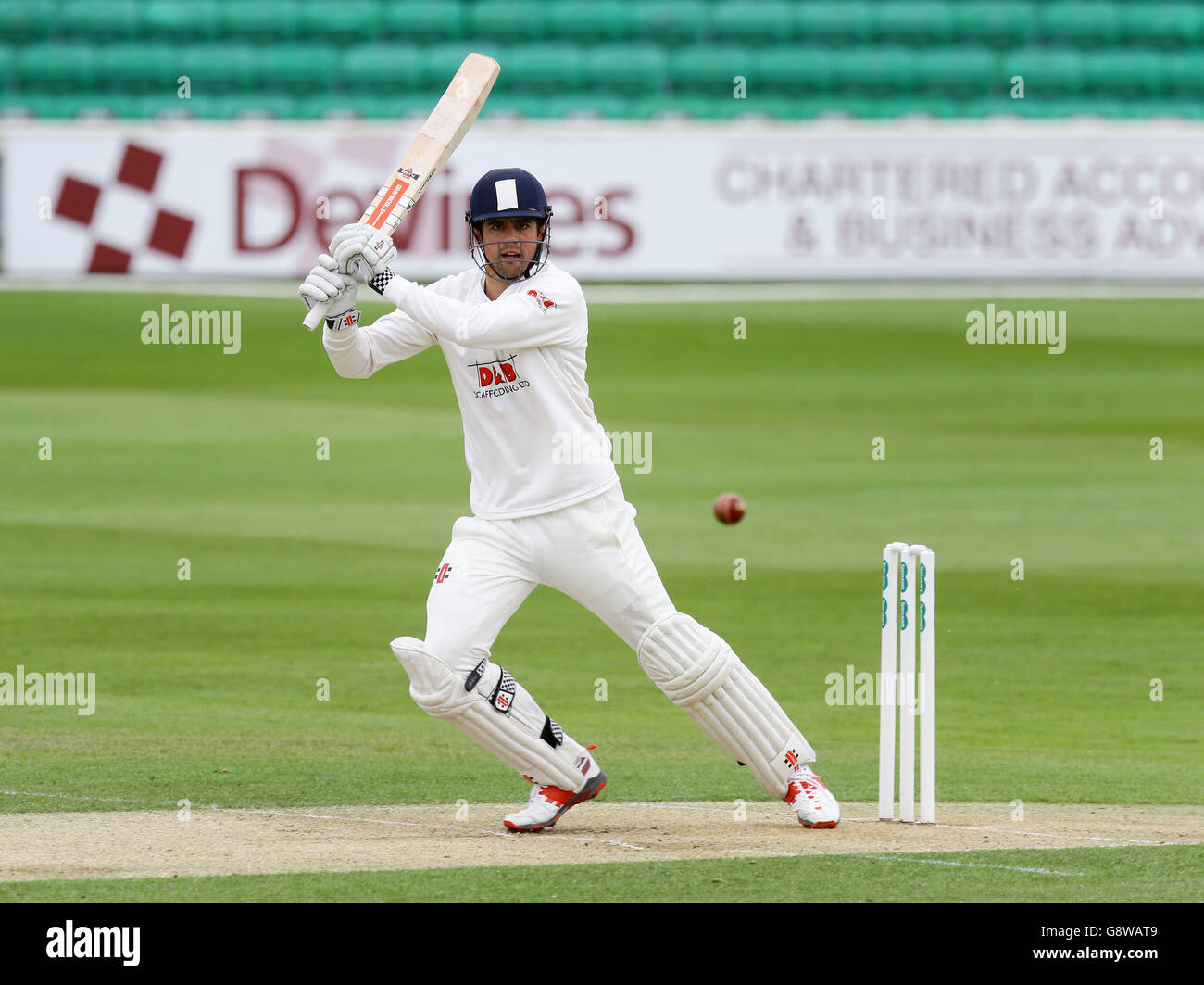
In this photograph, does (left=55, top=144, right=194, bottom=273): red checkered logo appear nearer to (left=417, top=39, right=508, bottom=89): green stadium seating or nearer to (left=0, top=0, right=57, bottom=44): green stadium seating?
(left=417, top=39, right=508, bottom=89): green stadium seating

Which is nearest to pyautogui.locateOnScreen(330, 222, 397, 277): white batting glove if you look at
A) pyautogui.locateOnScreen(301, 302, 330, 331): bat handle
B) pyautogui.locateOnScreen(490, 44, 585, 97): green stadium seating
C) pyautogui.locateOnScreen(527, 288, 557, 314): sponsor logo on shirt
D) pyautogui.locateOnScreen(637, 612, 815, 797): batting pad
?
pyautogui.locateOnScreen(301, 302, 330, 331): bat handle

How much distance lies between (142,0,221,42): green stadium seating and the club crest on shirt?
16.6m

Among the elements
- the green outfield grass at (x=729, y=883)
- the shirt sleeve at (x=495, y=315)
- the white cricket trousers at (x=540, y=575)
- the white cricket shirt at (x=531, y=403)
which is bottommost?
the green outfield grass at (x=729, y=883)

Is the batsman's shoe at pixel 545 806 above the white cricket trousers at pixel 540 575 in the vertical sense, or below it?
below

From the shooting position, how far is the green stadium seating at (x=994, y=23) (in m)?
20.9

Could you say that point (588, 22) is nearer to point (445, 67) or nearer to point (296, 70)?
point (445, 67)

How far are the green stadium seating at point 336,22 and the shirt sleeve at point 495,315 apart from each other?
16286 mm

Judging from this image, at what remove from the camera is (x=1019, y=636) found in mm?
9688

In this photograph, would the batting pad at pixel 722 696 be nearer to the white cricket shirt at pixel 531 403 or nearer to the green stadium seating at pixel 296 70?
the white cricket shirt at pixel 531 403

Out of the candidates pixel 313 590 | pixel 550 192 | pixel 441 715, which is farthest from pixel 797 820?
pixel 550 192

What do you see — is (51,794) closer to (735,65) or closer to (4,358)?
(4,358)

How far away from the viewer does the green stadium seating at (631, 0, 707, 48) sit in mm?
20797

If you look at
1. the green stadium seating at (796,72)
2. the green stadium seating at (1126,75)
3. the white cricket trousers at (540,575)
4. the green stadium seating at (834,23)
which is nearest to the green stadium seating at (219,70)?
the green stadium seating at (796,72)

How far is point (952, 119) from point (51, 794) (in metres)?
14.4
